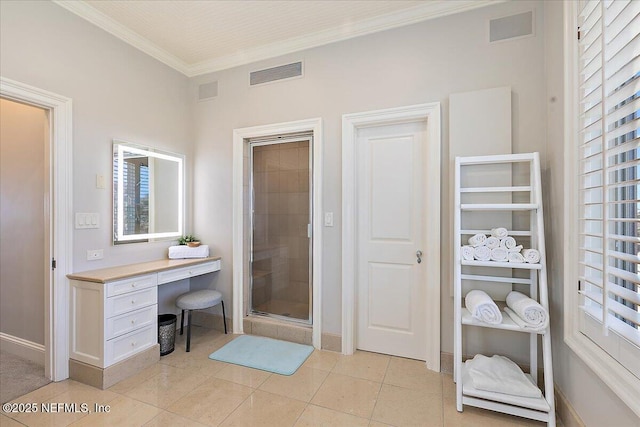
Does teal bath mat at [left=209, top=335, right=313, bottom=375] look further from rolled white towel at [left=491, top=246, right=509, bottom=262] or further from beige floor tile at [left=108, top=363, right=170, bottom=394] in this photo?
rolled white towel at [left=491, top=246, right=509, bottom=262]

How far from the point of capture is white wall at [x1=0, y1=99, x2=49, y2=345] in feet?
7.99

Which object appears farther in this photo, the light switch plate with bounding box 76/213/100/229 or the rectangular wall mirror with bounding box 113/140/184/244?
the rectangular wall mirror with bounding box 113/140/184/244

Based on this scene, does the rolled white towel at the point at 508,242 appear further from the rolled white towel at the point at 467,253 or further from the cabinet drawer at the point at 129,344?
the cabinet drawer at the point at 129,344

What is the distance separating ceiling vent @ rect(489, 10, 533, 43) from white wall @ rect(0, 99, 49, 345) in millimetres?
3794

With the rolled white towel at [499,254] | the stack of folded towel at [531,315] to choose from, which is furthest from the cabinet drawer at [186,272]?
the stack of folded towel at [531,315]

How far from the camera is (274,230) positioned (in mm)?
3064

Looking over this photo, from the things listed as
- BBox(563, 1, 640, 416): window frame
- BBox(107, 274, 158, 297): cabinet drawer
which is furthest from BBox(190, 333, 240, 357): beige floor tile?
BBox(563, 1, 640, 416): window frame

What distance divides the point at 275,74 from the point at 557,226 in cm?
274

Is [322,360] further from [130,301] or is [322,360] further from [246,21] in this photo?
[246,21]

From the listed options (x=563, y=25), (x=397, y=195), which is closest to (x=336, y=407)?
(x=397, y=195)

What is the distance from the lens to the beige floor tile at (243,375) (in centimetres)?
214

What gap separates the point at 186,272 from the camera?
2.72 meters

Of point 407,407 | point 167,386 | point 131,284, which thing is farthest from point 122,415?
point 407,407

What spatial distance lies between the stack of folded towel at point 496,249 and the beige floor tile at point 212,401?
1.89 meters
